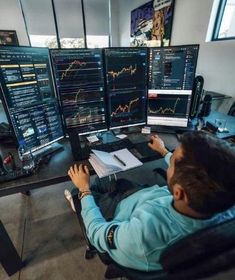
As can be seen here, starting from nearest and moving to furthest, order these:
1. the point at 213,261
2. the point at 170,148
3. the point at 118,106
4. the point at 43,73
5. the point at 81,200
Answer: the point at 213,261, the point at 81,200, the point at 43,73, the point at 170,148, the point at 118,106

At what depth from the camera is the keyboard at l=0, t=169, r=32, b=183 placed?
0.97 metres

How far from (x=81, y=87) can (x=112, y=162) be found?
2.05 ft

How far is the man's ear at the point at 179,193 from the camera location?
545mm

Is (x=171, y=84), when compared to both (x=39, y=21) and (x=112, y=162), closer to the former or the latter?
(x=112, y=162)

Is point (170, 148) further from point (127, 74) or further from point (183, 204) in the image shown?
point (183, 204)

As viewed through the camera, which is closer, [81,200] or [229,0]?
[81,200]

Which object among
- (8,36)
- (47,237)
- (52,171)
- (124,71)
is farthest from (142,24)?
(47,237)

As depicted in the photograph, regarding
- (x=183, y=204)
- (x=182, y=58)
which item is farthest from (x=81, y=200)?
(x=182, y=58)

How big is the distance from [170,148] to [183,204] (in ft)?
2.56

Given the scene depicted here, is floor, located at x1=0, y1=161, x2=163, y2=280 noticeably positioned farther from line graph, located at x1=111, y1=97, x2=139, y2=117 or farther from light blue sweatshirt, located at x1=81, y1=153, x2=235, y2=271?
line graph, located at x1=111, y1=97, x2=139, y2=117

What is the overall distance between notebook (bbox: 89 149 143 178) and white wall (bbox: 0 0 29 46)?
5733 millimetres

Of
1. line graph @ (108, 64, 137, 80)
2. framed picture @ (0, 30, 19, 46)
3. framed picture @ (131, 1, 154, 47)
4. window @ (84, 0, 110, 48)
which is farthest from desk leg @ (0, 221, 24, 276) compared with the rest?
window @ (84, 0, 110, 48)

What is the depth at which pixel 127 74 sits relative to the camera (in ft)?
4.62

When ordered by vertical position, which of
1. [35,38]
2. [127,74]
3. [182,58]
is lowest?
[127,74]
